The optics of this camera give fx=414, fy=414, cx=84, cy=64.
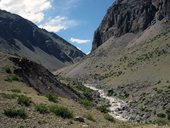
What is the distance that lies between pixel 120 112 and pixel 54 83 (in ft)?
49.1

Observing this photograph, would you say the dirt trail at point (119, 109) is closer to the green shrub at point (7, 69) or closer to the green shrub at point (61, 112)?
the green shrub at point (7, 69)

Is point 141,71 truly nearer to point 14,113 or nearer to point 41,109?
point 41,109

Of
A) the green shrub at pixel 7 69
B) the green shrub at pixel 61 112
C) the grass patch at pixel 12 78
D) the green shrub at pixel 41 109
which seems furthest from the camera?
the green shrub at pixel 7 69

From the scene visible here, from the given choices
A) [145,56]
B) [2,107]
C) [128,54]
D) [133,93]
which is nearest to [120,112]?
[133,93]

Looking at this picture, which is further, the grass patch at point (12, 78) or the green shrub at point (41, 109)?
the grass patch at point (12, 78)

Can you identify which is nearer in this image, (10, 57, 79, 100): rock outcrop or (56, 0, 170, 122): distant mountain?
(10, 57, 79, 100): rock outcrop

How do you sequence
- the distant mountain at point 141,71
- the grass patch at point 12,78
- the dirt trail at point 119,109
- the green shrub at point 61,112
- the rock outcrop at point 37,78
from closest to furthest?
the green shrub at point 61,112, the grass patch at point 12,78, the rock outcrop at point 37,78, the dirt trail at point 119,109, the distant mountain at point 141,71

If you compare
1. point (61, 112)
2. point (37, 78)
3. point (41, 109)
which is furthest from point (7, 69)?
point (41, 109)

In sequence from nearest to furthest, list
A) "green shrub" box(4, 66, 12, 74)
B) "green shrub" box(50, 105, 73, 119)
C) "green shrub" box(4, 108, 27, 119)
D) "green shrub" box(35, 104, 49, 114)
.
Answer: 1. "green shrub" box(4, 108, 27, 119)
2. "green shrub" box(35, 104, 49, 114)
3. "green shrub" box(50, 105, 73, 119)
4. "green shrub" box(4, 66, 12, 74)

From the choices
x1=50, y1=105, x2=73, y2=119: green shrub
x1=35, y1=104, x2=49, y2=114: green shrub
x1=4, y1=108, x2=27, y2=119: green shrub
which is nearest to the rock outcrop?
x1=50, y1=105, x2=73, y2=119: green shrub

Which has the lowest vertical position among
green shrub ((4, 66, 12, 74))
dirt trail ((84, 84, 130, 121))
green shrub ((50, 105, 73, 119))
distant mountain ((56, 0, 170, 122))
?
green shrub ((50, 105, 73, 119))

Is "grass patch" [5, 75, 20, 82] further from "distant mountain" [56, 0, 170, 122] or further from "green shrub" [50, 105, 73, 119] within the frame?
"green shrub" [50, 105, 73, 119]

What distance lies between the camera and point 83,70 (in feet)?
594

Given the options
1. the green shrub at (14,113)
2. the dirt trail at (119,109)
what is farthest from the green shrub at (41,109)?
the dirt trail at (119,109)
